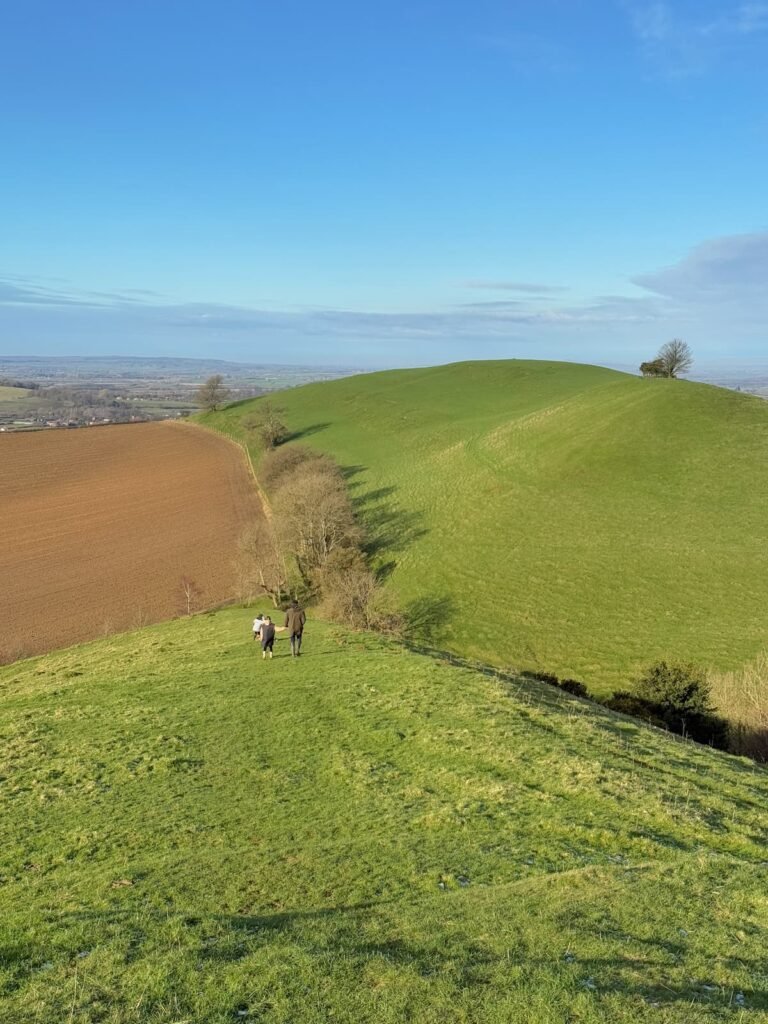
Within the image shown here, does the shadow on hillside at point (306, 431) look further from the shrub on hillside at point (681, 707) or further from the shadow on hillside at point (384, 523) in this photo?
the shrub on hillside at point (681, 707)

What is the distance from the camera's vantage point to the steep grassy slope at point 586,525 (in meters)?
37.6

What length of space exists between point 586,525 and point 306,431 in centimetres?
6610

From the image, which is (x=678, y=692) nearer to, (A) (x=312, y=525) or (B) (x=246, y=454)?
(A) (x=312, y=525)

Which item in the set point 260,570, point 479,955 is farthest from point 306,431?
point 479,955

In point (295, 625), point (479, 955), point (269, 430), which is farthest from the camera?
point (269, 430)

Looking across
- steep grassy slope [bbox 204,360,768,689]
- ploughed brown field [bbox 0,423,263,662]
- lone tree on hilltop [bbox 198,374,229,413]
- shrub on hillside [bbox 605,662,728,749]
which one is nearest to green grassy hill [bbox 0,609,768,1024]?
shrub on hillside [bbox 605,662,728,749]

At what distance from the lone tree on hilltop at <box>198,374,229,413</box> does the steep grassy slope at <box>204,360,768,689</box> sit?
5532cm

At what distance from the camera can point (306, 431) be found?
109188 mm

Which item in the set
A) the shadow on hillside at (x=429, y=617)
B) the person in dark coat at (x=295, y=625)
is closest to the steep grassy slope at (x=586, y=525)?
the shadow on hillside at (x=429, y=617)

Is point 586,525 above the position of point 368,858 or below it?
above

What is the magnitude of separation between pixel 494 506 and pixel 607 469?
507 inches

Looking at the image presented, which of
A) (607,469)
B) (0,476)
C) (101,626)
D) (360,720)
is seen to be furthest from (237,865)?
(0,476)

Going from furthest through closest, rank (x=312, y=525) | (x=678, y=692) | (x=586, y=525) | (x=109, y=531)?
(x=109, y=531) < (x=586, y=525) < (x=312, y=525) < (x=678, y=692)

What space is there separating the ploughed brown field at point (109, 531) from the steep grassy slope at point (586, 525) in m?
16.3
